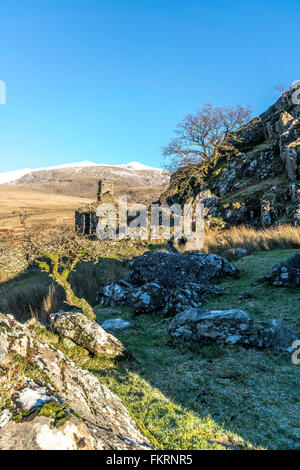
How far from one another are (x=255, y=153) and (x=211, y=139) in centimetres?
604

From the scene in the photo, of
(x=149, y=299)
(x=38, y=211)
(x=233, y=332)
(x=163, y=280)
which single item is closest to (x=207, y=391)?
(x=233, y=332)

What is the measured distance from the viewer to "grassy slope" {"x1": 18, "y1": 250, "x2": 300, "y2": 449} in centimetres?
213

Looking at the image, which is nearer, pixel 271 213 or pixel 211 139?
pixel 271 213

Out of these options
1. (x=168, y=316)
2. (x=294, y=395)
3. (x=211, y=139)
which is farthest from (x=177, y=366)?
(x=211, y=139)

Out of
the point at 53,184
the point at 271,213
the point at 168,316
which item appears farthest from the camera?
the point at 53,184

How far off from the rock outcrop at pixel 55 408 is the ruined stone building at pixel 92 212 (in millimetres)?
18327

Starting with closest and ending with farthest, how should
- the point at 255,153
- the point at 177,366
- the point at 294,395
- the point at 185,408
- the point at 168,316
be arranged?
the point at 185,408, the point at 294,395, the point at 177,366, the point at 168,316, the point at 255,153

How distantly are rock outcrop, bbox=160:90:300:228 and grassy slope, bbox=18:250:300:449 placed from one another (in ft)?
33.8

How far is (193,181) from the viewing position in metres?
24.1

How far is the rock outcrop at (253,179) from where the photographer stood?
13984 mm

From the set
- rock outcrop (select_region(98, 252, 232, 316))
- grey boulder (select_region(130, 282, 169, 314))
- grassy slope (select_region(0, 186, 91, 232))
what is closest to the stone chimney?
grassy slope (select_region(0, 186, 91, 232))

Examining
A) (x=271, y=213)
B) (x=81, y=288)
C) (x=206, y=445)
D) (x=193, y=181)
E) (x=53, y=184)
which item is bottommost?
(x=81, y=288)

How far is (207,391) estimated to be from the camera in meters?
2.87
